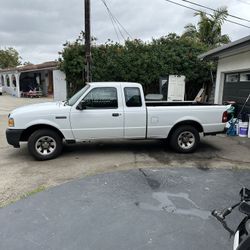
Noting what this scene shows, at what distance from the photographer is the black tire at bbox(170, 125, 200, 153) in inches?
257

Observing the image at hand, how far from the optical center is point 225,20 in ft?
58.0

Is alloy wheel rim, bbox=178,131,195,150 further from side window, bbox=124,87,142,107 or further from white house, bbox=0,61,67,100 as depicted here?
white house, bbox=0,61,67,100

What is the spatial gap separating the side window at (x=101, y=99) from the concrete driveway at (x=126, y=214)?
1.83 m

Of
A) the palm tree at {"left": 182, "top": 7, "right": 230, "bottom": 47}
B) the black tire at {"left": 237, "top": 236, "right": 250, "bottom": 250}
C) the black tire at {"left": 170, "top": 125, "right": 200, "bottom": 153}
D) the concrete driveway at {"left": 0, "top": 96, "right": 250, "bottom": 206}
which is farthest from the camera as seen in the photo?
the palm tree at {"left": 182, "top": 7, "right": 230, "bottom": 47}

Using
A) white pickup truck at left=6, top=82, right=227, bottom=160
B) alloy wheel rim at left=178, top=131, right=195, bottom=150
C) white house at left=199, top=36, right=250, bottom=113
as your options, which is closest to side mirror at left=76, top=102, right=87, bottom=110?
white pickup truck at left=6, top=82, right=227, bottom=160

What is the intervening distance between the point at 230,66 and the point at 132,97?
5.99 m

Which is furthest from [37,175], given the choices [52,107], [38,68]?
[38,68]

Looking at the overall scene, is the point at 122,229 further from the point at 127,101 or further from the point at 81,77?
the point at 81,77

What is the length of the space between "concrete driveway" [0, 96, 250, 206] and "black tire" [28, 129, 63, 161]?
20 centimetres

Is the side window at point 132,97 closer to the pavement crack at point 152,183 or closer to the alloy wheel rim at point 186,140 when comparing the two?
the alloy wheel rim at point 186,140

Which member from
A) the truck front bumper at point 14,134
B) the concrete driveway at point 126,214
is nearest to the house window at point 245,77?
the concrete driveway at point 126,214

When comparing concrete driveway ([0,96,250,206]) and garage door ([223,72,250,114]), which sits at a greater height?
garage door ([223,72,250,114])

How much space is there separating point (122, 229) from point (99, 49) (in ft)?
39.4

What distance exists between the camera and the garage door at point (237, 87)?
9.50 meters
